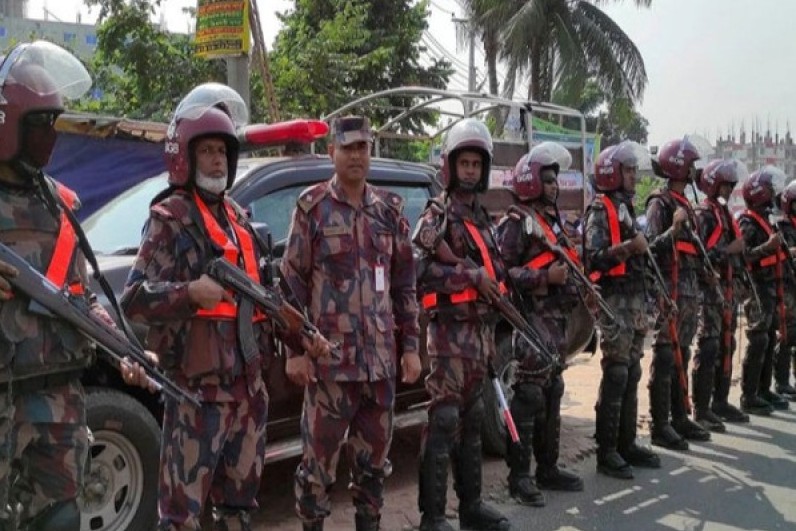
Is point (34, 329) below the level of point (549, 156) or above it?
below

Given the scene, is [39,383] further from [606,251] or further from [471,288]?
[606,251]

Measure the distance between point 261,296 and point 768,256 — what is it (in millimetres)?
6403

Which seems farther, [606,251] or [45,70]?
[606,251]

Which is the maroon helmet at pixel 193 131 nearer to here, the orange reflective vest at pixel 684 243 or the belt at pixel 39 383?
the belt at pixel 39 383

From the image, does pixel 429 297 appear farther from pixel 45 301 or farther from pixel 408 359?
pixel 45 301

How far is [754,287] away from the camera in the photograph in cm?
835

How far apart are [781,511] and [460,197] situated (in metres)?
2.79

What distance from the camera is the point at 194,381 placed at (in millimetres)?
3449

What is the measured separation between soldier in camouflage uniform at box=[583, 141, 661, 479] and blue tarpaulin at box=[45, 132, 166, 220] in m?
4.49

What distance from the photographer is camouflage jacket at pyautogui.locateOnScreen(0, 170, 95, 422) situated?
289 centimetres

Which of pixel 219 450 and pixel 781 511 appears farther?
pixel 781 511

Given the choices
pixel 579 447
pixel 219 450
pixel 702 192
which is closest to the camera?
pixel 219 450

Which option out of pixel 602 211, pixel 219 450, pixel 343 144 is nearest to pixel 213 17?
pixel 602 211

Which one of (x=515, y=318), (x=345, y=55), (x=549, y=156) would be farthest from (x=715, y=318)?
(x=345, y=55)
